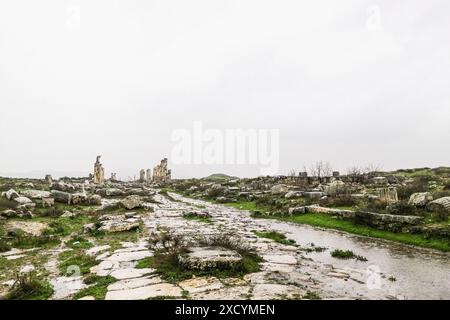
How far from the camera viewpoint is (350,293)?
601cm

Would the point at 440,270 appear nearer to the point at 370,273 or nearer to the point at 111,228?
the point at 370,273

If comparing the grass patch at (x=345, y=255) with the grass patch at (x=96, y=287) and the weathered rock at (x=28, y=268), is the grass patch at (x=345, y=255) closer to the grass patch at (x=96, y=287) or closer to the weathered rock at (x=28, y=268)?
the grass patch at (x=96, y=287)

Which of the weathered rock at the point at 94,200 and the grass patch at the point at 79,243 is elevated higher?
the weathered rock at the point at 94,200

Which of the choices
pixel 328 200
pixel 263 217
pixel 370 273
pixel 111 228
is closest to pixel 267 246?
pixel 370 273

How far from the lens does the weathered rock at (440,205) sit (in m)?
12.6

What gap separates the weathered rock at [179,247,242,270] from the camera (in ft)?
23.9

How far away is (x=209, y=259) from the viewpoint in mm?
7391

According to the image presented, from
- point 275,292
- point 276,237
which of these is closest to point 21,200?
point 276,237

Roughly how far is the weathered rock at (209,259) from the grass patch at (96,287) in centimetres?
157

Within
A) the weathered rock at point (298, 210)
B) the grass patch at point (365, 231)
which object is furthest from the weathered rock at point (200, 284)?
the weathered rock at point (298, 210)

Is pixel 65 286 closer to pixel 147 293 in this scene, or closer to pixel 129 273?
pixel 129 273

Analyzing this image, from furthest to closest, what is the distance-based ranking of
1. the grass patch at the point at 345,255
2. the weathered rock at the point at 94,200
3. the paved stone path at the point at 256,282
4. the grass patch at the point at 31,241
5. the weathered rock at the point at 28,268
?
1. the weathered rock at the point at 94,200
2. the grass patch at the point at 31,241
3. the grass patch at the point at 345,255
4. the weathered rock at the point at 28,268
5. the paved stone path at the point at 256,282

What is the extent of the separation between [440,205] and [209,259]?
10.2m
